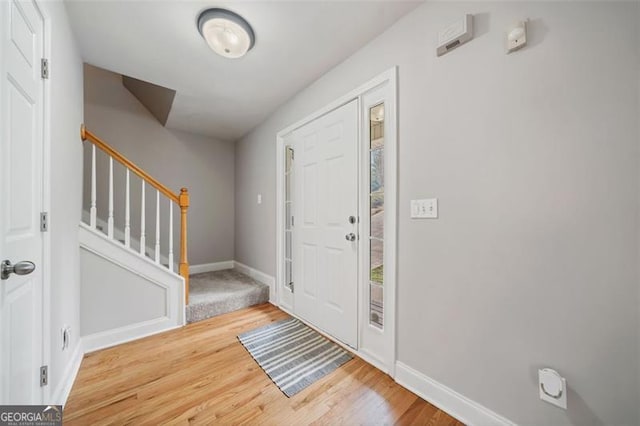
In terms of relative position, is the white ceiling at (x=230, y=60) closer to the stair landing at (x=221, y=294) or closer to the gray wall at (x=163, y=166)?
the gray wall at (x=163, y=166)

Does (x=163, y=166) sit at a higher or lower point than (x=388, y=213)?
higher

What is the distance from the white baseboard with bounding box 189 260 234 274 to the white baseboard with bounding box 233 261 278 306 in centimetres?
14

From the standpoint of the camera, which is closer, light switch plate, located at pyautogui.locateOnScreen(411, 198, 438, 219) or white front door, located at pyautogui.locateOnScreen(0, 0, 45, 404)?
white front door, located at pyautogui.locateOnScreen(0, 0, 45, 404)

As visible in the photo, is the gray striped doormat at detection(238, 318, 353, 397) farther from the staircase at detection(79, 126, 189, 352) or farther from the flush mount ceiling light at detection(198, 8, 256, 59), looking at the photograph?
the flush mount ceiling light at detection(198, 8, 256, 59)

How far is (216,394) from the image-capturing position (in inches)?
55.6

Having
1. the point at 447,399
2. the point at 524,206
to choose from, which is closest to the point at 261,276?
the point at 447,399

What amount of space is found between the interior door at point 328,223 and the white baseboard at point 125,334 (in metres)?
1.22

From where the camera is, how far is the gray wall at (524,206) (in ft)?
2.82

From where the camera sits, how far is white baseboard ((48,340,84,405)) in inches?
50.1

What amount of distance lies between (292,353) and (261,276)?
1426 mm

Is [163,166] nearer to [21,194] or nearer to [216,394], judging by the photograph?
[21,194]

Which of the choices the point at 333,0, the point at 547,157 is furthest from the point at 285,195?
the point at 547,157

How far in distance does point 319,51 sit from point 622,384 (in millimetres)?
2381

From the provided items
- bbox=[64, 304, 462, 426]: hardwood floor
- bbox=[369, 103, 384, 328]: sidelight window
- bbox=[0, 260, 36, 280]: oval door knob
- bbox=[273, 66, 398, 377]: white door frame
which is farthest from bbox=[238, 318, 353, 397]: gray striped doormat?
bbox=[0, 260, 36, 280]: oval door knob
